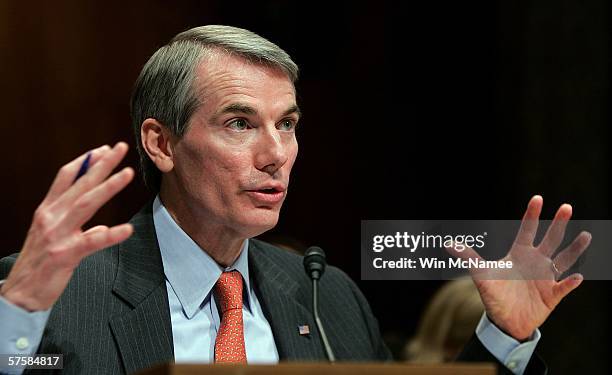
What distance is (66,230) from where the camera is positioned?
2.08m

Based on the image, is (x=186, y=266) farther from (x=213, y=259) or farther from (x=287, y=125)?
Answer: (x=287, y=125)

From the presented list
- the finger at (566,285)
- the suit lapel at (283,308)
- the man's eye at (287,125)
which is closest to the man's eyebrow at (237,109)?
A: the man's eye at (287,125)

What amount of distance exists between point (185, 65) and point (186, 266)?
589 millimetres

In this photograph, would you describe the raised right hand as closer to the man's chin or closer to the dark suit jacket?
the dark suit jacket

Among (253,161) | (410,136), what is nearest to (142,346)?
(253,161)

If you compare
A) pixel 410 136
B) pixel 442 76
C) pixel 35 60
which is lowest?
pixel 410 136

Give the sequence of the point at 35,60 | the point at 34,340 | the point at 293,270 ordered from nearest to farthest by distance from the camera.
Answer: the point at 34,340 < the point at 293,270 < the point at 35,60

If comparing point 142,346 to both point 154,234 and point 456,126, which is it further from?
point 456,126

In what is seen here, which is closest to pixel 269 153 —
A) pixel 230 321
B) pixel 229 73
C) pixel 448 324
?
pixel 229 73

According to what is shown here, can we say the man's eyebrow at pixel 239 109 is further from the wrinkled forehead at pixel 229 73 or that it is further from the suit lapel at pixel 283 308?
the suit lapel at pixel 283 308

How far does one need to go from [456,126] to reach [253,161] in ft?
9.84

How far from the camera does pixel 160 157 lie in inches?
112

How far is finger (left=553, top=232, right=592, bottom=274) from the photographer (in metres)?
2.64

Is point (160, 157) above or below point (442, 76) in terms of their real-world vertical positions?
above
